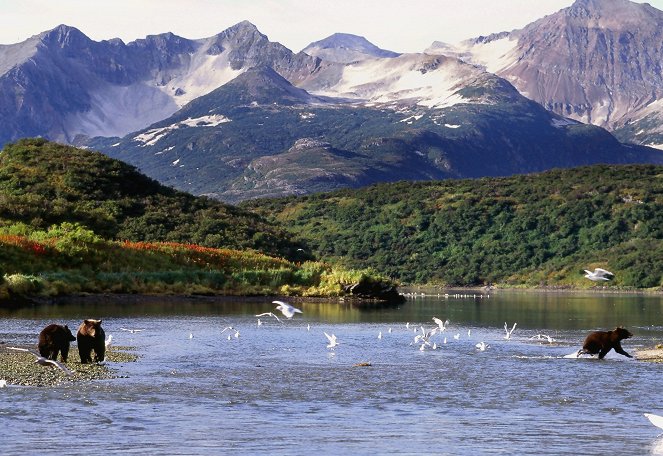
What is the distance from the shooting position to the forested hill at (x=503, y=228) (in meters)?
148

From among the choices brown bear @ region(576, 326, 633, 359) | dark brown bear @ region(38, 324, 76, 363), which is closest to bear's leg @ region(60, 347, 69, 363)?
dark brown bear @ region(38, 324, 76, 363)

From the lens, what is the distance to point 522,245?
15675 centimetres

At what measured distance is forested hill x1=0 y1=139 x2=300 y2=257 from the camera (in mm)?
86375

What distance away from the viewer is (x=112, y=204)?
94.2 metres

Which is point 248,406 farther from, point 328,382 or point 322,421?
point 328,382

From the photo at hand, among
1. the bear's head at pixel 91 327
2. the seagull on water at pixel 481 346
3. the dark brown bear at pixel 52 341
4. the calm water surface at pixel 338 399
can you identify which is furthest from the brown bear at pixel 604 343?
the dark brown bear at pixel 52 341

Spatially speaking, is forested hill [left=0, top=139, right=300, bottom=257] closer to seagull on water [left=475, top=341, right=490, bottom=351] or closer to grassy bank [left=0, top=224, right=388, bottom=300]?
grassy bank [left=0, top=224, right=388, bottom=300]

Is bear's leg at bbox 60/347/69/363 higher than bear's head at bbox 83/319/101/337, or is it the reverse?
bear's head at bbox 83/319/101/337

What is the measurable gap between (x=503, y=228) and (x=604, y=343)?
129015 millimetres

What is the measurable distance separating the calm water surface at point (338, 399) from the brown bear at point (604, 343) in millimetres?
495

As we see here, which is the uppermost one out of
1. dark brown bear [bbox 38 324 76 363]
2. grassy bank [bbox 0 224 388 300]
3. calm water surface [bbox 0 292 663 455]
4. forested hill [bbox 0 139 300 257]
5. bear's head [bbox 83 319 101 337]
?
forested hill [bbox 0 139 300 257]

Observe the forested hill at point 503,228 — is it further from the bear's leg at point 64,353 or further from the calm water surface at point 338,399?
the bear's leg at point 64,353

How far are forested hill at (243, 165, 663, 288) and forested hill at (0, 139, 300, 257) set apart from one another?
50651 millimetres

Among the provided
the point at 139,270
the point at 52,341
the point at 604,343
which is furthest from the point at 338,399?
the point at 139,270
